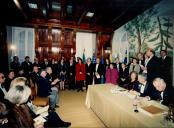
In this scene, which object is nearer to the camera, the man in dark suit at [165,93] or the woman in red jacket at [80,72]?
the man in dark suit at [165,93]

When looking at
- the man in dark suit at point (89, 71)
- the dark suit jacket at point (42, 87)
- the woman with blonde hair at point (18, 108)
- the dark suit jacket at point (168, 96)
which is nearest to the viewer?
the woman with blonde hair at point (18, 108)

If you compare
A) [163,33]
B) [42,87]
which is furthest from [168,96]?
[163,33]

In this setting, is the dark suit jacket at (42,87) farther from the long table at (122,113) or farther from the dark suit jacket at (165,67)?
the dark suit jacket at (165,67)

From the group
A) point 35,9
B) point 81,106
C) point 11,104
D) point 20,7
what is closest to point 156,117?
point 11,104

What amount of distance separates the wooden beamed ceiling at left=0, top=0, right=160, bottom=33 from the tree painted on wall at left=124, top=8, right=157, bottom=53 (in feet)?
0.95

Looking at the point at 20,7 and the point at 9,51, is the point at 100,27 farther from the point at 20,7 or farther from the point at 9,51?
the point at 9,51

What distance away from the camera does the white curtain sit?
28.9ft

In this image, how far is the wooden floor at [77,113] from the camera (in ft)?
12.5

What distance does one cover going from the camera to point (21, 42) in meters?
9.09

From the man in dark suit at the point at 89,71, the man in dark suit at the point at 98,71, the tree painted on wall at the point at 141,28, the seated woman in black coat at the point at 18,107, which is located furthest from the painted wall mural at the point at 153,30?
the seated woman in black coat at the point at 18,107

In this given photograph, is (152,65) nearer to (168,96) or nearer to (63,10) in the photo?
(168,96)

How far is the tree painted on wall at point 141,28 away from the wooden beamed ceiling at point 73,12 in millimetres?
290

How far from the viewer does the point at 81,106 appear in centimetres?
509

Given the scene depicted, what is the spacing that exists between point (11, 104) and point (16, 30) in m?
8.10
